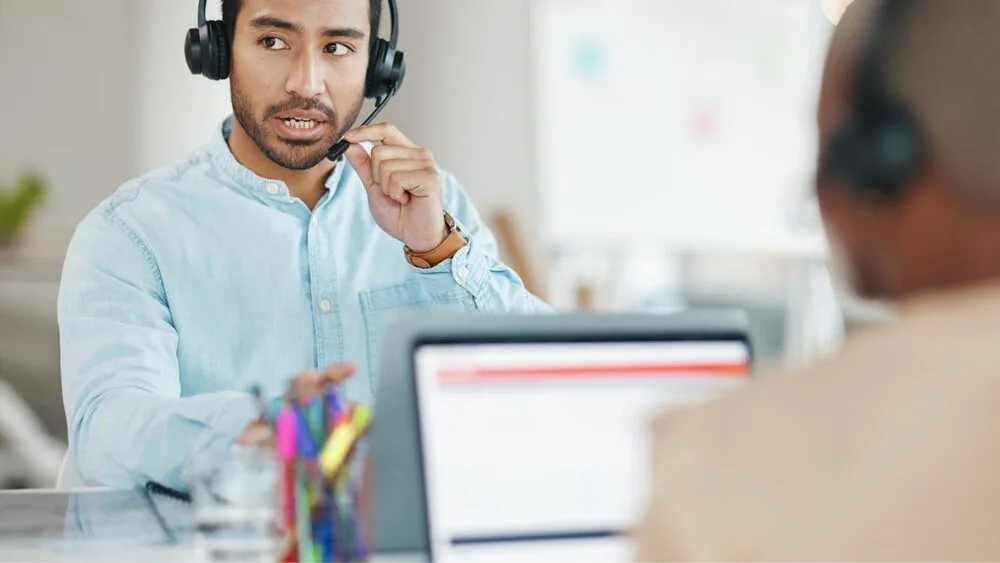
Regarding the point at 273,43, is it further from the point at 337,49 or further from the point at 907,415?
the point at 907,415

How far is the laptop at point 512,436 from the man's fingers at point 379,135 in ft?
1.60

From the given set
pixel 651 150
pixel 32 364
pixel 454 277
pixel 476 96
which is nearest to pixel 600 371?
pixel 454 277

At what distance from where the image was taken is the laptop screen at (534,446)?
34.7 inches

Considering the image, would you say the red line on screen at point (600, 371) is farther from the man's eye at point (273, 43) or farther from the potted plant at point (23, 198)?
the potted plant at point (23, 198)

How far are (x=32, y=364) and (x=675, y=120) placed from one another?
7.60ft

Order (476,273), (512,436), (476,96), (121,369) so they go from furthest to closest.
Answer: (476,96) → (476,273) → (121,369) → (512,436)

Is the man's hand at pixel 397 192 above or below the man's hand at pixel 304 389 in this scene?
above

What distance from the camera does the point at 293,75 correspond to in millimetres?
1344

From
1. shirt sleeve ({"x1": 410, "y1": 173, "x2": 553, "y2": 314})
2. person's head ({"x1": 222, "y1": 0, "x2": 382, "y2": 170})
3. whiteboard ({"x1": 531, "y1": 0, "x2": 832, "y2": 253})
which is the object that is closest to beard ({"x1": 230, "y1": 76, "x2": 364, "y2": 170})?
person's head ({"x1": 222, "y1": 0, "x2": 382, "y2": 170})

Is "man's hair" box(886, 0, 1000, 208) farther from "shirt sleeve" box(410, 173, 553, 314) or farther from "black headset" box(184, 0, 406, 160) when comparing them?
"black headset" box(184, 0, 406, 160)

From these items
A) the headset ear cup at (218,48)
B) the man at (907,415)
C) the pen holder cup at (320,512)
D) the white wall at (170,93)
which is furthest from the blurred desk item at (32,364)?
the man at (907,415)

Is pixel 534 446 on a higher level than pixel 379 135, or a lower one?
lower

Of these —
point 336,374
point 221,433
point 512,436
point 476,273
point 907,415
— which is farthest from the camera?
point 476,273

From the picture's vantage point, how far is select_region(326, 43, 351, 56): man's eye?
1361 mm
